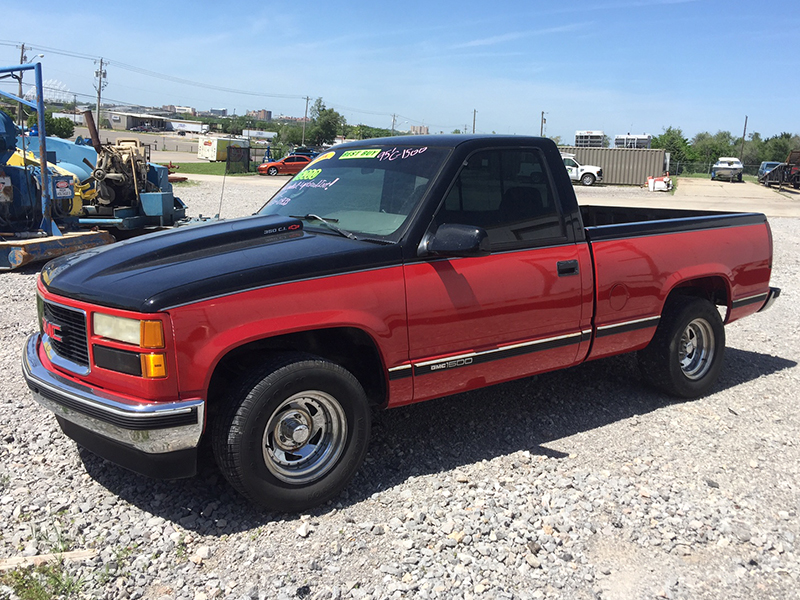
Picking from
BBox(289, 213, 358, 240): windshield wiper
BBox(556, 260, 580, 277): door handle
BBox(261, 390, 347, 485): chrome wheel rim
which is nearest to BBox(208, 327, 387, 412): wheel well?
BBox(261, 390, 347, 485): chrome wheel rim

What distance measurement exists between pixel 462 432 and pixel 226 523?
5.72 feet

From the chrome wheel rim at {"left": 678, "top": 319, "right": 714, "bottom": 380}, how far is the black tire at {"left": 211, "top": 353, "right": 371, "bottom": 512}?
9.67ft

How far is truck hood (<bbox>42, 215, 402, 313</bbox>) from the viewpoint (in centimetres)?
312

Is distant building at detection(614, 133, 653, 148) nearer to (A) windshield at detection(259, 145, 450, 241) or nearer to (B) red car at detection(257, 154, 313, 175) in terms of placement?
(B) red car at detection(257, 154, 313, 175)

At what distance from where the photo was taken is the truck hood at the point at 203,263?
3.12 metres

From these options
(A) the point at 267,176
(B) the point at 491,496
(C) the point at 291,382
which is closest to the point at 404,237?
(C) the point at 291,382

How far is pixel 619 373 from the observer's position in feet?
19.5

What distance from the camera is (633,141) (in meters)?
55.2

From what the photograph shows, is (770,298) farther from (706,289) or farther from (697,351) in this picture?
Answer: (697,351)

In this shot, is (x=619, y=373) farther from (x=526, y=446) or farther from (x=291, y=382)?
(x=291, y=382)

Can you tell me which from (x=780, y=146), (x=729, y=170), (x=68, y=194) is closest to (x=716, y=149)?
(x=780, y=146)

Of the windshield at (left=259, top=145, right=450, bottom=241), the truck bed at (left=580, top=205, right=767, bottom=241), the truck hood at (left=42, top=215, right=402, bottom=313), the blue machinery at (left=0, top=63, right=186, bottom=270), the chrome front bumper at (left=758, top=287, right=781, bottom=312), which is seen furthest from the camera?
the blue machinery at (left=0, top=63, right=186, bottom=270)

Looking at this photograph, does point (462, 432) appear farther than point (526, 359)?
Yes

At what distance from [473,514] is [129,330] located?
6.29 ft
